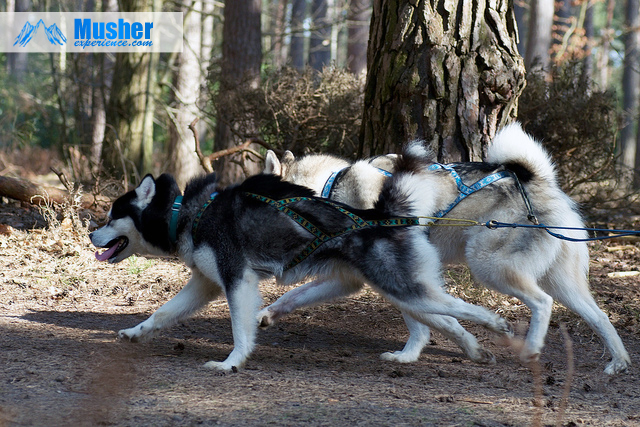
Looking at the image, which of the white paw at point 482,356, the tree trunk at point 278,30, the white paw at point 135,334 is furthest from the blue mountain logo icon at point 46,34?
the white paw at point 482,356

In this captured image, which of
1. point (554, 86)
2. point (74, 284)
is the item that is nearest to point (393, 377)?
point (74, 284)

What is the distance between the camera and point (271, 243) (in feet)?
14.2

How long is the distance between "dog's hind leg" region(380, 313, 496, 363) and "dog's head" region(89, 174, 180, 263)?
1.83 metres

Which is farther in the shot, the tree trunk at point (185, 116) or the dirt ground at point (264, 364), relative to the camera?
the tree trunk at point (185, 116)

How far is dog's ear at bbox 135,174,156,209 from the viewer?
4605 mm

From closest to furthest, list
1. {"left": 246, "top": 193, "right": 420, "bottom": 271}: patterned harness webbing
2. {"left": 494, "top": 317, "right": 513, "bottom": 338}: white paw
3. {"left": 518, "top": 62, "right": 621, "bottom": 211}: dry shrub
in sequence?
{"left": 494, "top": 317, "right": 513, "bottom": 338}: white paw, {"left": 246, "top": 193, "right": 420, "bottom": 271}: patterned harness webbing, {"left": 518, "top": 62, "right": 621, "bottom": 211}: dry shrub

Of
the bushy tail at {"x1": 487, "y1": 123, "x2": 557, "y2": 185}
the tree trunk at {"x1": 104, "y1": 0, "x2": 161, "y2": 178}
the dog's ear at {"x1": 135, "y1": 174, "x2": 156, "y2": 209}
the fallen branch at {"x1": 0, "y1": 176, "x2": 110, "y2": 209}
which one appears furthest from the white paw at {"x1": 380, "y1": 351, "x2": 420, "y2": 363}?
the tree trunk at {"x1": 104, "y1": 0, "x2": 161, "y2": 178}

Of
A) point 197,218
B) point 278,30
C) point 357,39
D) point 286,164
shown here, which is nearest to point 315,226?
point 197,218

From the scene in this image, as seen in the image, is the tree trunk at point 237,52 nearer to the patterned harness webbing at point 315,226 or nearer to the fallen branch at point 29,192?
the fallen branch at point 29,192

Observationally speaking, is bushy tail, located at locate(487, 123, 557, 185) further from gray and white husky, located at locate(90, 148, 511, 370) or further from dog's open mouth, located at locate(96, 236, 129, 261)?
dog's open mouth, located at locate(96, 236, 129, 261)

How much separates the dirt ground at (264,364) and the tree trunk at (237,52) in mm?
3646

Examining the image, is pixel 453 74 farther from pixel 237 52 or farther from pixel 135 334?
pixel 237 52

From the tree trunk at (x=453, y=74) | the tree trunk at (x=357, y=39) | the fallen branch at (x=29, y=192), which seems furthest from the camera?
the tree trunk at (x=357, y=39)

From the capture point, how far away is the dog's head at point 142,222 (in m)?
4.61
